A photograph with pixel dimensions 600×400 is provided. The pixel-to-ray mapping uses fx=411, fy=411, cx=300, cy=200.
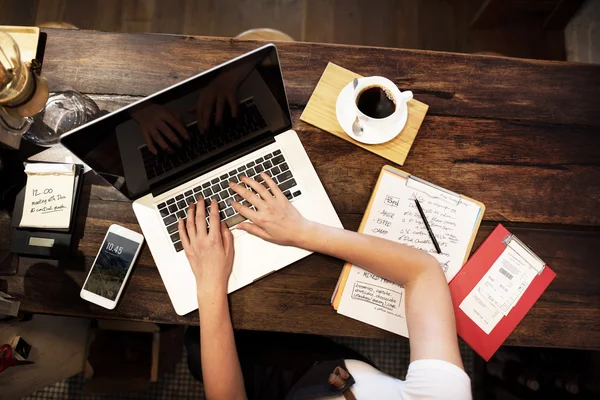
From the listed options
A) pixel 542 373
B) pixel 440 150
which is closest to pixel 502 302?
pixel 440 150

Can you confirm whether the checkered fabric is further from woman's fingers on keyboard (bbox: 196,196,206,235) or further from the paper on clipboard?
woman's fingers on keyboard (bbox: 196,196,206,235)

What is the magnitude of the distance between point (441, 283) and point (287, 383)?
548 mm

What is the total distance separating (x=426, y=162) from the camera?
109 cm

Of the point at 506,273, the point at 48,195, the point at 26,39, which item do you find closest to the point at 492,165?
the point at 506,273

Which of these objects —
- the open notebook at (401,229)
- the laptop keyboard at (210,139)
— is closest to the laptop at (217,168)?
the laptop keyboard at (210,139)

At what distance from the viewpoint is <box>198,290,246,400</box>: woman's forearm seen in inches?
38.9

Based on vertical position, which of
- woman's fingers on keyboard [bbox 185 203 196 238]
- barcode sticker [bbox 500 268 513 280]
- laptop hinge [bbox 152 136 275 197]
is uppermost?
laptop hinge [bbox 152 136 275 197]

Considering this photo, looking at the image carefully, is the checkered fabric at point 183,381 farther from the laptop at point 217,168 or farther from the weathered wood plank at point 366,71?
the weathered wood plank at point 366,71

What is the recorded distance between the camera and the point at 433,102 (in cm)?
111

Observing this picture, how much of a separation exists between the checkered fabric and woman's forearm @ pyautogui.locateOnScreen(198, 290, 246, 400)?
2.64 feet

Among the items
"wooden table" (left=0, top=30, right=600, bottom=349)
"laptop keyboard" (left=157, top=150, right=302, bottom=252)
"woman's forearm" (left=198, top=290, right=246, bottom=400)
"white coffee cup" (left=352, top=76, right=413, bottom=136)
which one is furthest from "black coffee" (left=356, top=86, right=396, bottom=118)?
"woman's forearm" (left=198, top=290, right=246, bottom=400)

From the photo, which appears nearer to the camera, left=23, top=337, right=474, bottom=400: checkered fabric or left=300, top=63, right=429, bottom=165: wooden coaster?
left=300, top=63, right=429, bottom=165: wooden coaster

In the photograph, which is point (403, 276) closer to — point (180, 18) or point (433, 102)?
point (433, 102)

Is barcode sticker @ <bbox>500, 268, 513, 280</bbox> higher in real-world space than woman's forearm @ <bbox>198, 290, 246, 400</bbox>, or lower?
higher
